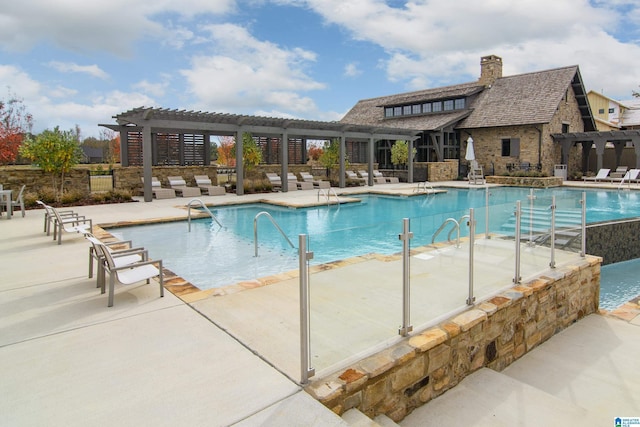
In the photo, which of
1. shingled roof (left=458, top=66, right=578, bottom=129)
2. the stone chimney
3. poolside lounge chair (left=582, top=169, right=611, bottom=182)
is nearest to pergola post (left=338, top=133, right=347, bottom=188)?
shingled roof (left=458, top=66, right=578, bottom=129)

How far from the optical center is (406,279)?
370 cm

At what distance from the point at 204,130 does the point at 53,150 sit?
225 inches

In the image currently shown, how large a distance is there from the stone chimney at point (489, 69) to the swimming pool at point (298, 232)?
18.5m

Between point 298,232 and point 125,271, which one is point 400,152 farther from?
point 125,271

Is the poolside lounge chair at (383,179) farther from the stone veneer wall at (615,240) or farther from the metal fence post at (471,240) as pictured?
the metal fence post at (471,240)

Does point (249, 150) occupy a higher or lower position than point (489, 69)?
lower

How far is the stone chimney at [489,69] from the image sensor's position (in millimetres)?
29406

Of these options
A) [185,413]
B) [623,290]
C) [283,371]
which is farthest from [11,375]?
[623,290]

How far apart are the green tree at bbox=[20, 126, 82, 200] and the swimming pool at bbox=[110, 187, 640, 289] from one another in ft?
15.9

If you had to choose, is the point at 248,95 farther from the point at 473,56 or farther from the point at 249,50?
the point at 473,56

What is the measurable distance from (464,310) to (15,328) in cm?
420

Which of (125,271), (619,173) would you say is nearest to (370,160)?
(619,173)

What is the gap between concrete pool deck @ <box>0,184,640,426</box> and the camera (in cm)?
252

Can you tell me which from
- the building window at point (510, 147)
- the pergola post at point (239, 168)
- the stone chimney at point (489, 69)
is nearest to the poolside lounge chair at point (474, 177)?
the building window at point (510, 147)
